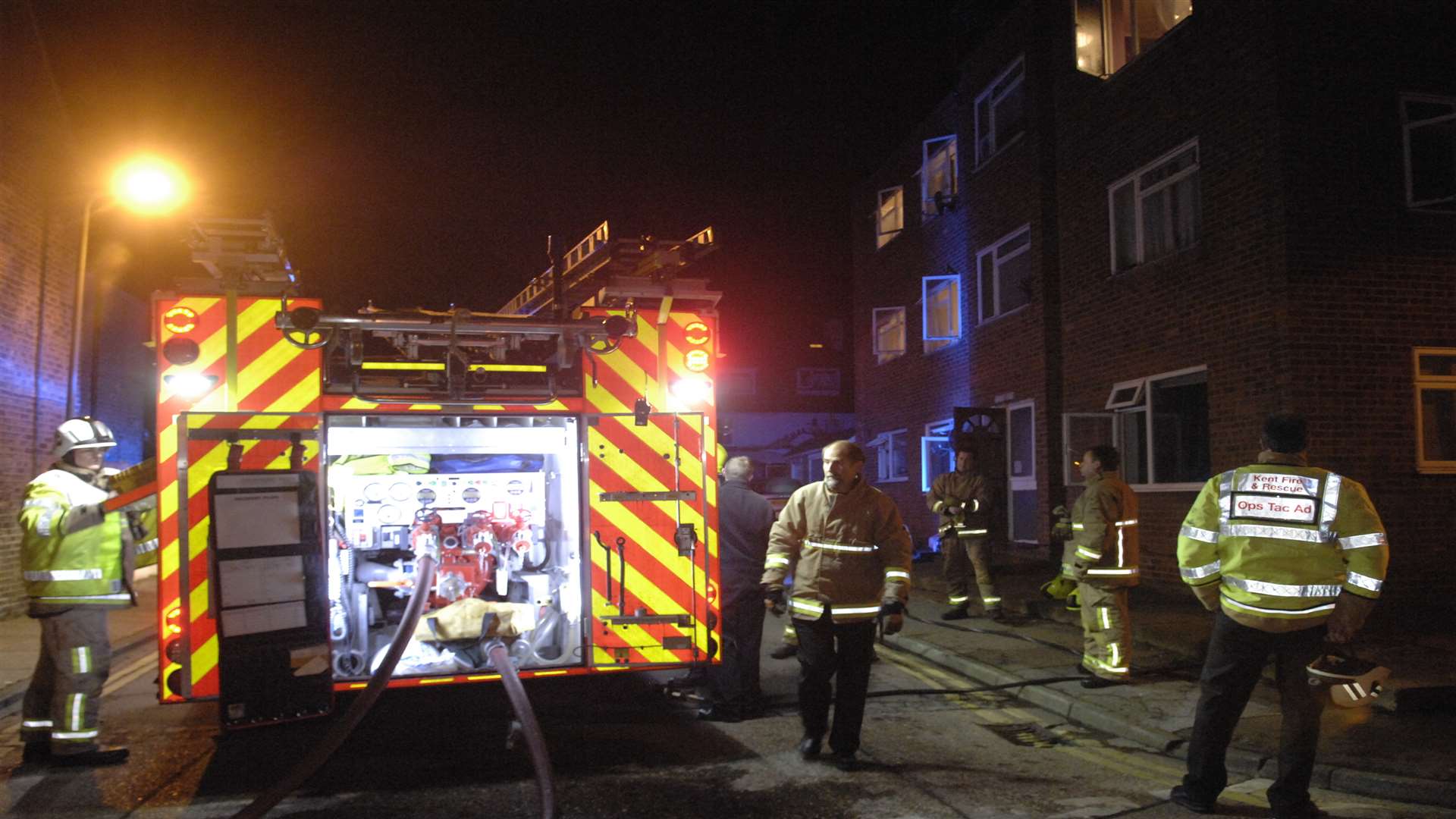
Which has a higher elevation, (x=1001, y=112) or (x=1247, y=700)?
(x=1001, y=112)

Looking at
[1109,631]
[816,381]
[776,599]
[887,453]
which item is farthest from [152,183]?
[816,381]

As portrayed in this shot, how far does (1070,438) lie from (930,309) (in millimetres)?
5801

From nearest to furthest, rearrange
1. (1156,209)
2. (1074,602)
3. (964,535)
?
(1074,602) < (964,535) < (1156,209)

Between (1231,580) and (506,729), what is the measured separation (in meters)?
4.02

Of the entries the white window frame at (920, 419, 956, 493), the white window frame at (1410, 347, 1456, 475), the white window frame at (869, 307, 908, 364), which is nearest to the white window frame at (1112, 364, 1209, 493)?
the white window frame at (1410, 347, 1456, 475)

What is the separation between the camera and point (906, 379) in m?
19.4

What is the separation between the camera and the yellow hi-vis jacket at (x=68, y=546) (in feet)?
18.7

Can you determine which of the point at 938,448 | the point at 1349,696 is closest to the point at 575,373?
the point at 1349,696

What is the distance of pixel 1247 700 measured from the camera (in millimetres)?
4633

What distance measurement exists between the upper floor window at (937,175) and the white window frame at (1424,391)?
329 inches

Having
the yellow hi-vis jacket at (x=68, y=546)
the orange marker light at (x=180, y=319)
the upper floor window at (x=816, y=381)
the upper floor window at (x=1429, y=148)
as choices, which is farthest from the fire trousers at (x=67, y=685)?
the upper floor window at (x=816, y=381)

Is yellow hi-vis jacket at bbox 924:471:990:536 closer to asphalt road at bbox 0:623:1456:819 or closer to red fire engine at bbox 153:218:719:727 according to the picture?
asphalt road at bbox 0:623:1456:819

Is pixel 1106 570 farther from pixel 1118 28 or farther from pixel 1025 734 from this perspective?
pixel 1118 28

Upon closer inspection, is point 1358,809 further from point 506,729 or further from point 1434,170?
point 1434,170
